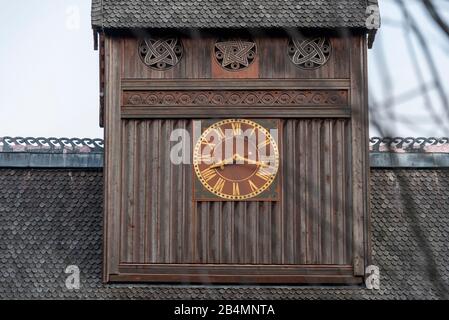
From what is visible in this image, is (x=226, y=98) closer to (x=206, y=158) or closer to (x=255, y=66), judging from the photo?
(x=255, y=66)

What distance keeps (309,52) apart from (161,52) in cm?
222

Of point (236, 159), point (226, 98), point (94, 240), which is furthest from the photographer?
point (94, 240)

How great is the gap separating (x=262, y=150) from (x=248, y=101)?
0.77m

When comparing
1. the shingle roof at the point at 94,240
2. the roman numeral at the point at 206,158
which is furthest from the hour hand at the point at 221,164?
the shingle roof at the point at 94,240

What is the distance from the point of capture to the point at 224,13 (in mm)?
19000

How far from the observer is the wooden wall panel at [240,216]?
18.7m

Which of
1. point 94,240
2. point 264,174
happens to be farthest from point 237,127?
point 94,240

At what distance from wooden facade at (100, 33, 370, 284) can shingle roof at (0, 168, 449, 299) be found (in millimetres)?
326

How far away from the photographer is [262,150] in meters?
18.8

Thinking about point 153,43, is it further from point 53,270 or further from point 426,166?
point 426,166

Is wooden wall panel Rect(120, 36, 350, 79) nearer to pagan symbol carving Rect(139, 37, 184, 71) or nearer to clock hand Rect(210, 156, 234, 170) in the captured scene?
pagan symbol carving Rect(139, 37, 184, 71)

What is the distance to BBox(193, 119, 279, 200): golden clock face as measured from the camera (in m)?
18.7

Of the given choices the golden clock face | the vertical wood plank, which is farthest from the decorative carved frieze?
the vertical wood plank
